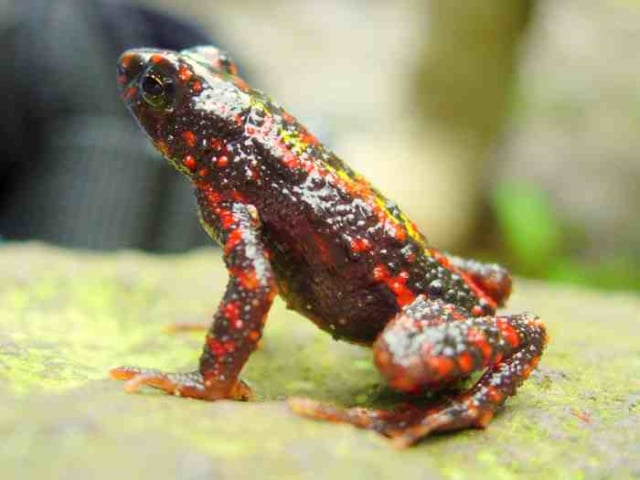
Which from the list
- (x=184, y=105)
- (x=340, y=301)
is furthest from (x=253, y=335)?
(x=184, y=105)

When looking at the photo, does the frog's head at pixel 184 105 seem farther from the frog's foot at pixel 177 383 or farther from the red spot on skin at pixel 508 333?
the red spot on skin at pixel 508 333

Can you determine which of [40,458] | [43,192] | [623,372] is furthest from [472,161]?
[40,458]

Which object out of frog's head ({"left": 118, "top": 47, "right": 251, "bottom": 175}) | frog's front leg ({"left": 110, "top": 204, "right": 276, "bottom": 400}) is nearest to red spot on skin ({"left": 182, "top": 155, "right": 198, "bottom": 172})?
frog's head ({"left": 118, "top": 47, "right": 251, "bottom": 175})

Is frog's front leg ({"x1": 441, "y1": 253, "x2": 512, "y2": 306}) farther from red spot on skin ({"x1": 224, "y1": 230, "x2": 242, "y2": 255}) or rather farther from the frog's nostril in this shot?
the frog's nostril

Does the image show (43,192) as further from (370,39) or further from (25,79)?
(370,39)

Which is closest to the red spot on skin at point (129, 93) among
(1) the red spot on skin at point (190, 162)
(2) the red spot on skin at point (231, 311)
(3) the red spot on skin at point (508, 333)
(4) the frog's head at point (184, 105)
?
(4) the frog's head at point (184, 105)

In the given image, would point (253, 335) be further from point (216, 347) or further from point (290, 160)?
point (290, 160)

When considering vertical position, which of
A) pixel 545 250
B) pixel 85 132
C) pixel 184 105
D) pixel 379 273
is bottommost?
pixel 545 250
